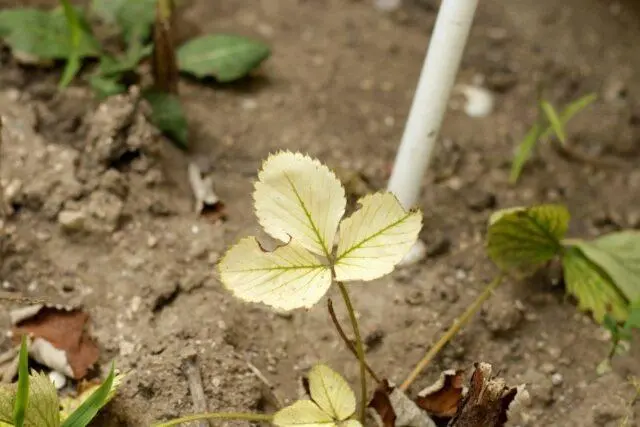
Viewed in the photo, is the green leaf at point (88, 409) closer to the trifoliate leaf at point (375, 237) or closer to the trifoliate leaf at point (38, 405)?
the trifoliate leaf at point (38, 405)

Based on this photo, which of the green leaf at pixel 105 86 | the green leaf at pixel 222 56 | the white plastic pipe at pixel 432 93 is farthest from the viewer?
the green leaf at pixel 222 56

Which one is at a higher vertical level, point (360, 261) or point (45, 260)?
point (360, 261)

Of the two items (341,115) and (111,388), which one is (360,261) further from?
(341,115)

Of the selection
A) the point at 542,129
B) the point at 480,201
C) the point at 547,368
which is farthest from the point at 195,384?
the point at 542,129

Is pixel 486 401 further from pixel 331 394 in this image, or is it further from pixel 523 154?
pixel 523 154

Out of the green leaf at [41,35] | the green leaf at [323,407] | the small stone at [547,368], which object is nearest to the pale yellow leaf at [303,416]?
the green leaf at [323,407]

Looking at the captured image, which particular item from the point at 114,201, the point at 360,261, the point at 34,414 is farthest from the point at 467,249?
the point at 34,414
